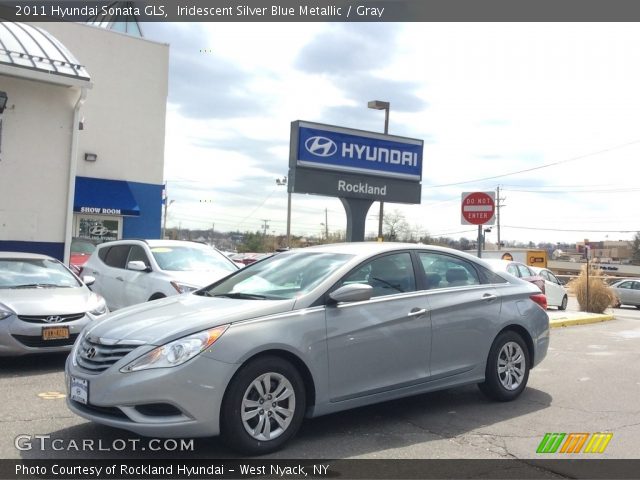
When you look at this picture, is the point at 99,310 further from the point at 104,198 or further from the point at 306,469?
the point at 104,198

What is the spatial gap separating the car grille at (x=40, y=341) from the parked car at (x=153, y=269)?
6.35 feet

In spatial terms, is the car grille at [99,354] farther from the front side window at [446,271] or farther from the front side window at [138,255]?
the front side window at [138,255]

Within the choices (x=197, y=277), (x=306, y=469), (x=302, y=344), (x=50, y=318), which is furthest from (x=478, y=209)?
(x=306, y=469)

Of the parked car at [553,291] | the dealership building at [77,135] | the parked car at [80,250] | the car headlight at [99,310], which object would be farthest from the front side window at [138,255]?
the parked car at [553,291]

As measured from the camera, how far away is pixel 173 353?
4.46 m

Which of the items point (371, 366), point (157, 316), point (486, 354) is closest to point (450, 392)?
point (486, 354)

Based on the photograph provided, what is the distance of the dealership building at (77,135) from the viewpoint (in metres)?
13.5

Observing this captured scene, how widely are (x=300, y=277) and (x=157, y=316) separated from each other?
4.28 ft

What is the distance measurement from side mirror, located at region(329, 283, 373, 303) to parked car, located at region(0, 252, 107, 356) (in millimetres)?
3423

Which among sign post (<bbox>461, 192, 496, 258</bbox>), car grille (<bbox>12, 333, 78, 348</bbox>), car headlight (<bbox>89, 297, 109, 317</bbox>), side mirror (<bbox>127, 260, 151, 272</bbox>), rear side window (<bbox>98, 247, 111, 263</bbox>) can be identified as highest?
sign post (<bbox>461, 192, 496, 258</bbox>)

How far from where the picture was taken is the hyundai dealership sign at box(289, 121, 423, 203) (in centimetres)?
1234

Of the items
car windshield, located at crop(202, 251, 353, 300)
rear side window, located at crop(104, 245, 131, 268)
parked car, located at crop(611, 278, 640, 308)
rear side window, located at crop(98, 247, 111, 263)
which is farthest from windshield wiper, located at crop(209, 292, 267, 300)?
parked car, located at crop(611, 278, 640, 308)

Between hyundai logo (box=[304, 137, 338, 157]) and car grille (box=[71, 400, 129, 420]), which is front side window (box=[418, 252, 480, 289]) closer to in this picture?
car grille (box=[71, 400, 129, 420])

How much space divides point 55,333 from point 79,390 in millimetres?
3160
